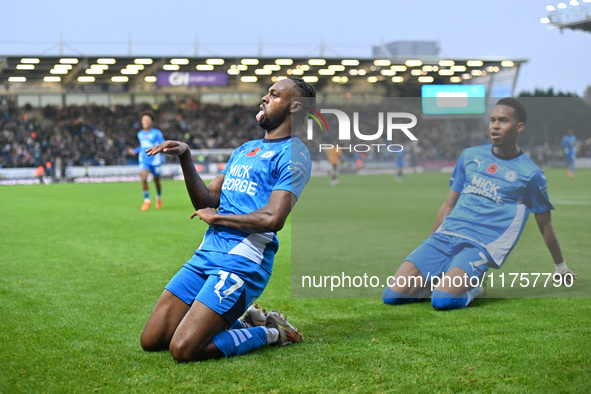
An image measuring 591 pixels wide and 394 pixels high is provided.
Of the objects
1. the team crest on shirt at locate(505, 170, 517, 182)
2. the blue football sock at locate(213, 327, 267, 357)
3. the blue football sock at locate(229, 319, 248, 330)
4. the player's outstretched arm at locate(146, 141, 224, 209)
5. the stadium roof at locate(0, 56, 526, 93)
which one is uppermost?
the player's outstretched arm at locate(146, 141, 224, 209)

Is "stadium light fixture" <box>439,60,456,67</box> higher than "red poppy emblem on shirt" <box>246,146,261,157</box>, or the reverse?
"red poppy emblem on shirt" <box>246,146,261,157</box>

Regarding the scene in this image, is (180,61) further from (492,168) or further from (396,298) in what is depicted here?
(396,298)

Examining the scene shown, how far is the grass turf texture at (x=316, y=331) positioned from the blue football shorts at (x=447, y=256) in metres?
0.35

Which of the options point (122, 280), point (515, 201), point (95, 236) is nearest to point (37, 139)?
point (95, 236)

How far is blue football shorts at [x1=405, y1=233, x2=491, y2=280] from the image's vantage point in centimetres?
616

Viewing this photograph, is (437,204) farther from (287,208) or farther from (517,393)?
(517,393)

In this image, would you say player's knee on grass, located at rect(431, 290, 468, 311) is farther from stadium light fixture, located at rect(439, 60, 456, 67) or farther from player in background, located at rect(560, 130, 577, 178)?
stadium light fixture, located at rect(439, 60, 456, 67)

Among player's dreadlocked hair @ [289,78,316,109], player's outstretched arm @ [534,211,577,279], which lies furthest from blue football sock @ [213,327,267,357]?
player's outstretched arm @ [534,211,577,279]

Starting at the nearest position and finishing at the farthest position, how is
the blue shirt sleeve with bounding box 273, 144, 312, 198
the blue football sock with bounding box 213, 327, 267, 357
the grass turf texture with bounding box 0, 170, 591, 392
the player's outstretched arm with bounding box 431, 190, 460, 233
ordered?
1. the grass turf texture with bounding box 0, 170, 591, 392
2. the blue football sock with bounding box 213, 327, 267, 357
3. the blue shirt sleeve with bounding box 273, 144, 312, 198
4. the player's outstretched arm with bounding box 431, 190, 460, 233

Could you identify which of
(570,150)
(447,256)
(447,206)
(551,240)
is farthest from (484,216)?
(570,150)

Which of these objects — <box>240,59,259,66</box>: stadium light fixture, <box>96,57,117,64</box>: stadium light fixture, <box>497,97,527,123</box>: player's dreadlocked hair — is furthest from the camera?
<box>240,59,259,66</box>: stadium light fixture

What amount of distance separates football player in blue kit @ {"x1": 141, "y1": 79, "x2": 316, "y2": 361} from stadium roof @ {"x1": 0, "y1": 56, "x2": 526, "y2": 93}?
37.6 metres

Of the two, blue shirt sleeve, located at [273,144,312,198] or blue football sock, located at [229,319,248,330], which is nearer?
blue shirt sleeve, located at [273,144,312,198]

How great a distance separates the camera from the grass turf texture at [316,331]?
3.93 m
